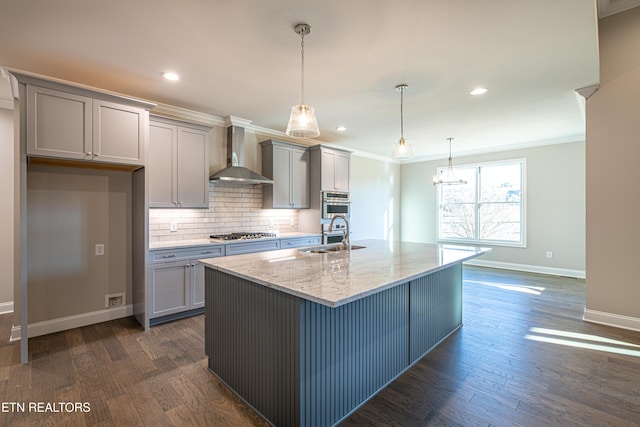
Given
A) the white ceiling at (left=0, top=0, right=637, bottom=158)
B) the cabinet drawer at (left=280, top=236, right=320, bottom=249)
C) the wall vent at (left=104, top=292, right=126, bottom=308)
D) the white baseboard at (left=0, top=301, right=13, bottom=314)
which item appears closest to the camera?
the white ceiling at (left=0, top=0, right=637, bottom=158)

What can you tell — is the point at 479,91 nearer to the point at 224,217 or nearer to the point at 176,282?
the point at 224,217

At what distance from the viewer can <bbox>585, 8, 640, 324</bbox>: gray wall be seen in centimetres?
308

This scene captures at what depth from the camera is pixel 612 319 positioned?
10.6ft

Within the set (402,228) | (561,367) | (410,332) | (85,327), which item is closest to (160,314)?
(85,327)

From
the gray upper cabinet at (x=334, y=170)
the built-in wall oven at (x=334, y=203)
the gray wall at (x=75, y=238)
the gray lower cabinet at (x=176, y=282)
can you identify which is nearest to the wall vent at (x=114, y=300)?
the gray wall at (x=75, y=238)

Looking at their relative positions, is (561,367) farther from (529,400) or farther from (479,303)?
(479,303)

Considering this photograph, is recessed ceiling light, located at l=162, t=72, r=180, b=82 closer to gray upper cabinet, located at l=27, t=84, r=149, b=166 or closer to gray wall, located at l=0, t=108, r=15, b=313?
gray upper cabinet, located at l=27, t=84, r=149, b=166

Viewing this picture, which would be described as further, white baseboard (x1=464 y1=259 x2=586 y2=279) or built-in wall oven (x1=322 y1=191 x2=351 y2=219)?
white baseboard (x1=464 y1=259 x2=586 y2=279)

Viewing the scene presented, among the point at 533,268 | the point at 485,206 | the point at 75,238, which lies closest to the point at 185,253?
the point at 75,238

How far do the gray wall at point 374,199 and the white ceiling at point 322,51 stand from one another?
286cm

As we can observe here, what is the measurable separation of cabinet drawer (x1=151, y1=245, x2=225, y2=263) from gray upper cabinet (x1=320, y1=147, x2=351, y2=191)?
2.10 m

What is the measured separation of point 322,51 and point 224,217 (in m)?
2.78

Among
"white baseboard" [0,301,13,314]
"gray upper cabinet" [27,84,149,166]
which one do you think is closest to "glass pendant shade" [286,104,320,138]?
"gray upper cabinet" [27,84,149,166]

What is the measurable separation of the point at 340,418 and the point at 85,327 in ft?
10.0
